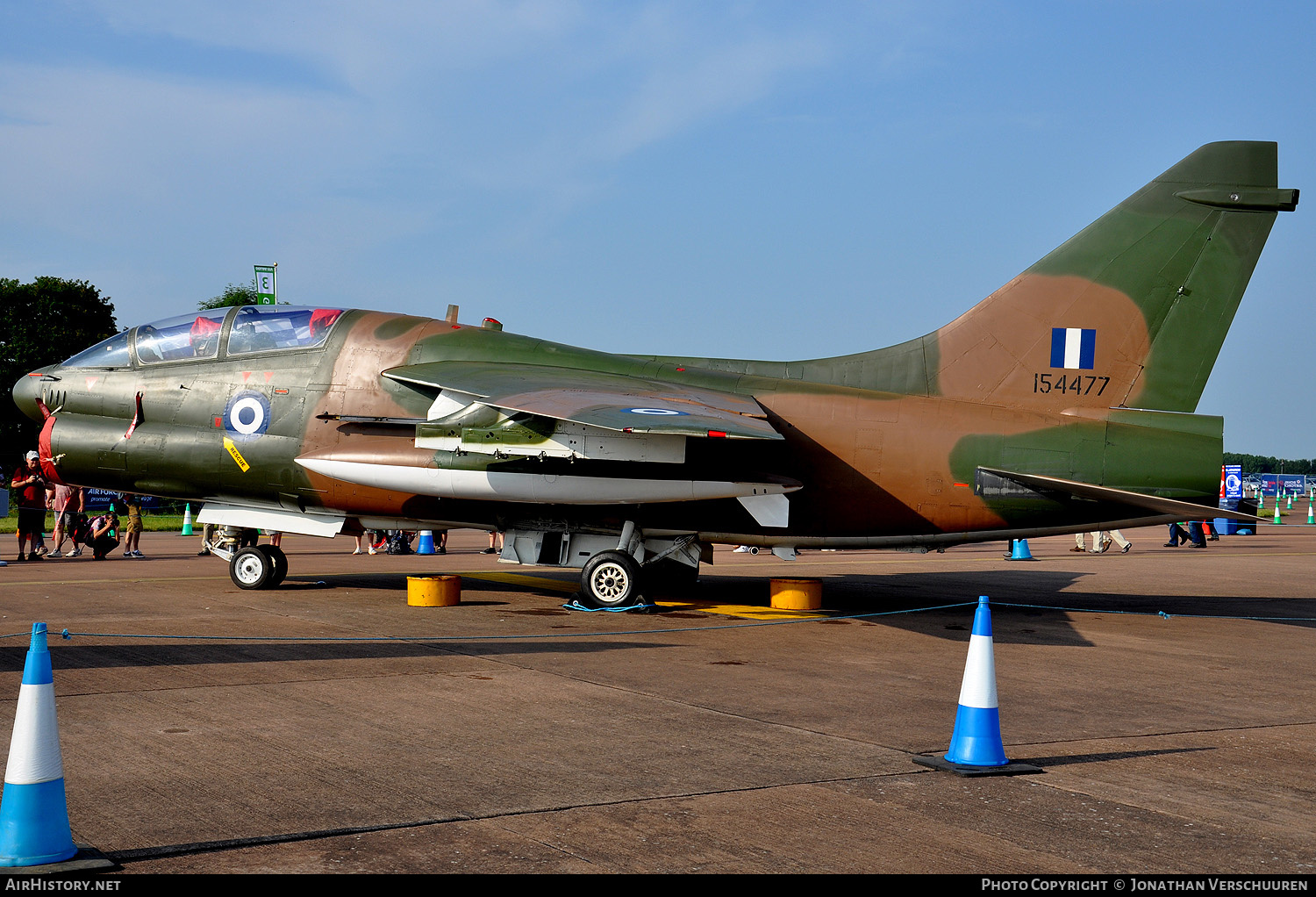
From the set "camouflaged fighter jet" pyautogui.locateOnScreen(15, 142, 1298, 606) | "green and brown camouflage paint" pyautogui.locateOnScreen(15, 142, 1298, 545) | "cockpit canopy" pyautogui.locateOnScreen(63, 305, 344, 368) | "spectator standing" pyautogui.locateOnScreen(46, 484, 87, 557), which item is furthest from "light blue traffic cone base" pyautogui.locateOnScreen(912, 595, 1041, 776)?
"spectator standing" pyautogui.locateOnScreen(46, 484, 87, 557)

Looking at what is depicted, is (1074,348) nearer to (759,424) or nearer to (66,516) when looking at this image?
(759,424)

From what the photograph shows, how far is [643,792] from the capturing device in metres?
5.64

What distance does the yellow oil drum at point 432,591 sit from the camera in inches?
532

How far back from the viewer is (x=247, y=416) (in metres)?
14.4

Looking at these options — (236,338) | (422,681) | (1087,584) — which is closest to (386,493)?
(236,338)

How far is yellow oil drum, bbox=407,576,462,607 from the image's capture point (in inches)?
532

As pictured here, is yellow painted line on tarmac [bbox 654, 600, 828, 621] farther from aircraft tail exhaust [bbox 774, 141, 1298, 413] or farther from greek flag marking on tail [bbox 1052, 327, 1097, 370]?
greek flag marking on tail [bbox 1052, 327, 1097, 370]

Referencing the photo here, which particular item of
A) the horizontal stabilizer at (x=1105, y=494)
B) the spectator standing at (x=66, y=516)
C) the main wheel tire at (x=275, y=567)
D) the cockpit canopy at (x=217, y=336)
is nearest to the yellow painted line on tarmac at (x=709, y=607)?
the horizontal stabilizer at (x=1105, y=494)

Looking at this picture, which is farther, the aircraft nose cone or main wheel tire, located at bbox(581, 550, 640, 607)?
the aircraft nose cone

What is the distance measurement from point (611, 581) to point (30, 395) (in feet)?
29.5

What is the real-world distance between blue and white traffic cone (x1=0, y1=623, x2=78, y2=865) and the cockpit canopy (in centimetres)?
1069

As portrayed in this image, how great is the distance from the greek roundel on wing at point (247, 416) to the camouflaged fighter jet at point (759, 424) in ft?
0.13
